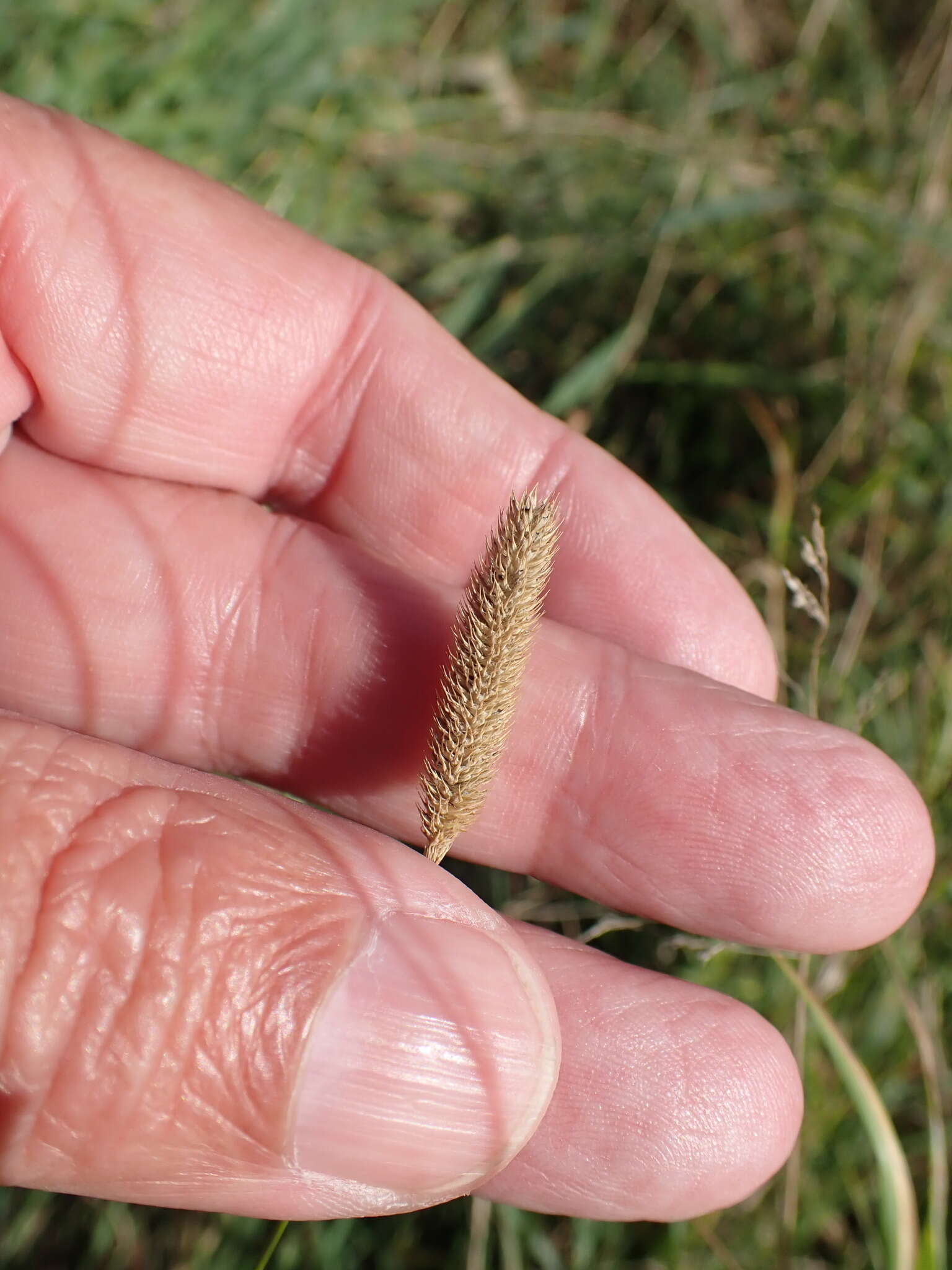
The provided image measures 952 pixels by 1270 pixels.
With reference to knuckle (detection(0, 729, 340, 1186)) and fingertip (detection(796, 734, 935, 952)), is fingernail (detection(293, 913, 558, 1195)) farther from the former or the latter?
fingertip (detection(796, 734, 935, 952))

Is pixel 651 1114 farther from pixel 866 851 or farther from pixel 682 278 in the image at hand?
pixel 682 278

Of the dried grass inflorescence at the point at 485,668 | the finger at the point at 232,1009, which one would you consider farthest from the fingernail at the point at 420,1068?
the dried grass inflorescence at the point at 485,668

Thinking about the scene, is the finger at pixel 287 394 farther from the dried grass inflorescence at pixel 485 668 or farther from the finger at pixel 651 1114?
the finger at pixel 651 1114

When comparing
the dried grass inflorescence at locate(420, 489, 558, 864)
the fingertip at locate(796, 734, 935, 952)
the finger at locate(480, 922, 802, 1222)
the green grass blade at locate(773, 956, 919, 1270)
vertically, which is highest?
the dried grass inflorescence at locate(420, 489, 558, 864)

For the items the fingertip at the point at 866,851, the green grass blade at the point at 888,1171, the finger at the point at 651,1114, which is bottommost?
the finger at the point at 651,1114

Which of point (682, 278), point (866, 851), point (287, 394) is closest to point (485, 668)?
point (866, 851)

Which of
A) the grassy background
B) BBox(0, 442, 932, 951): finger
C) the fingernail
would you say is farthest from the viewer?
the grassy background

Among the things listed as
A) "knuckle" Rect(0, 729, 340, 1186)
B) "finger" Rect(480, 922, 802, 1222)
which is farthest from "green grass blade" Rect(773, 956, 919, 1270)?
"knuckle" Rect(0, 729, 340, 1186)
